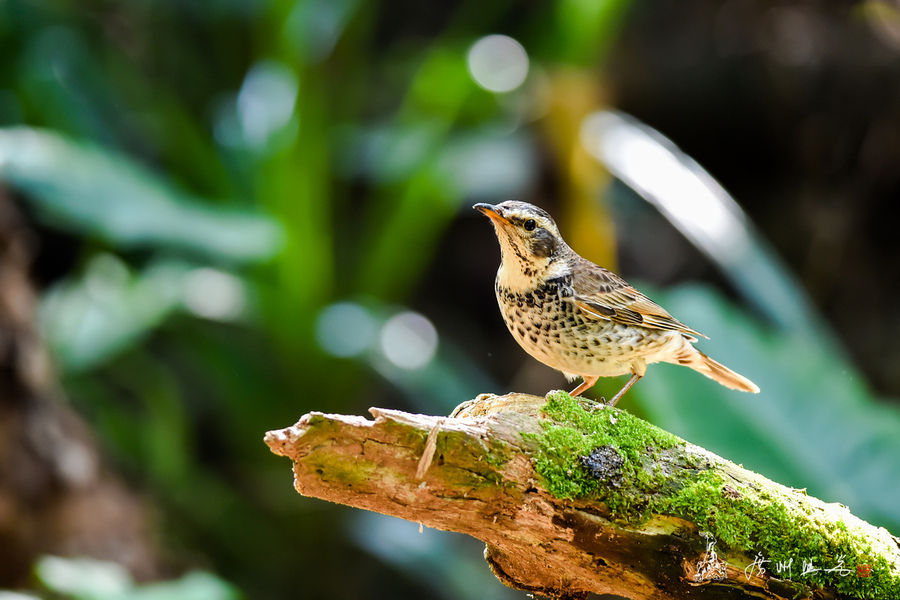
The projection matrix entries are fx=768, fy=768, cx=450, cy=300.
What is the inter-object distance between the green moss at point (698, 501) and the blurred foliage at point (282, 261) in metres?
1.40

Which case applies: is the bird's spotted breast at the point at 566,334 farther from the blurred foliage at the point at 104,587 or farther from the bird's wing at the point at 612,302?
the blurred foliage at the point at 104,587

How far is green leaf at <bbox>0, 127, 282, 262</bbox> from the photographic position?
4035 mm

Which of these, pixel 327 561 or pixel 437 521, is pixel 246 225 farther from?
pixel 437 521

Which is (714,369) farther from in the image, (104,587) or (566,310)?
(104,587)

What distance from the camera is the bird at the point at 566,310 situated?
8.09ft

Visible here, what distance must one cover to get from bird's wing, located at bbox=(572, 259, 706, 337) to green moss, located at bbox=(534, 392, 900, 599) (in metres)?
0.62

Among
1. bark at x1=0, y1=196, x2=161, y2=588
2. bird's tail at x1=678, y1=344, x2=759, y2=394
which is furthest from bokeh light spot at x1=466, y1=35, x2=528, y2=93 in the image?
bark at x1=0, y1=196, x2=161, y2=588

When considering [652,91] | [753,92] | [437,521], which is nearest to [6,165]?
[437,521]

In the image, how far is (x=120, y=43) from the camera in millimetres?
7238

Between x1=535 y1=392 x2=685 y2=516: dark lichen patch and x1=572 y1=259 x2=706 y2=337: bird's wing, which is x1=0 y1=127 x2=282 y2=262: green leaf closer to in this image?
x1=572 y1=259 x2=706 y2=337: bird's wing

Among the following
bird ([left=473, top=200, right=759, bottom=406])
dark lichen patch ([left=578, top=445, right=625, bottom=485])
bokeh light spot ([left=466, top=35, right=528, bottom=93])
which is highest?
bokeh light spot ([left=466, top=35, right=528, bottom=93])

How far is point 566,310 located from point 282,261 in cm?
276

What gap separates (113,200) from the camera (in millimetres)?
4145

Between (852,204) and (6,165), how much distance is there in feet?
21.6
